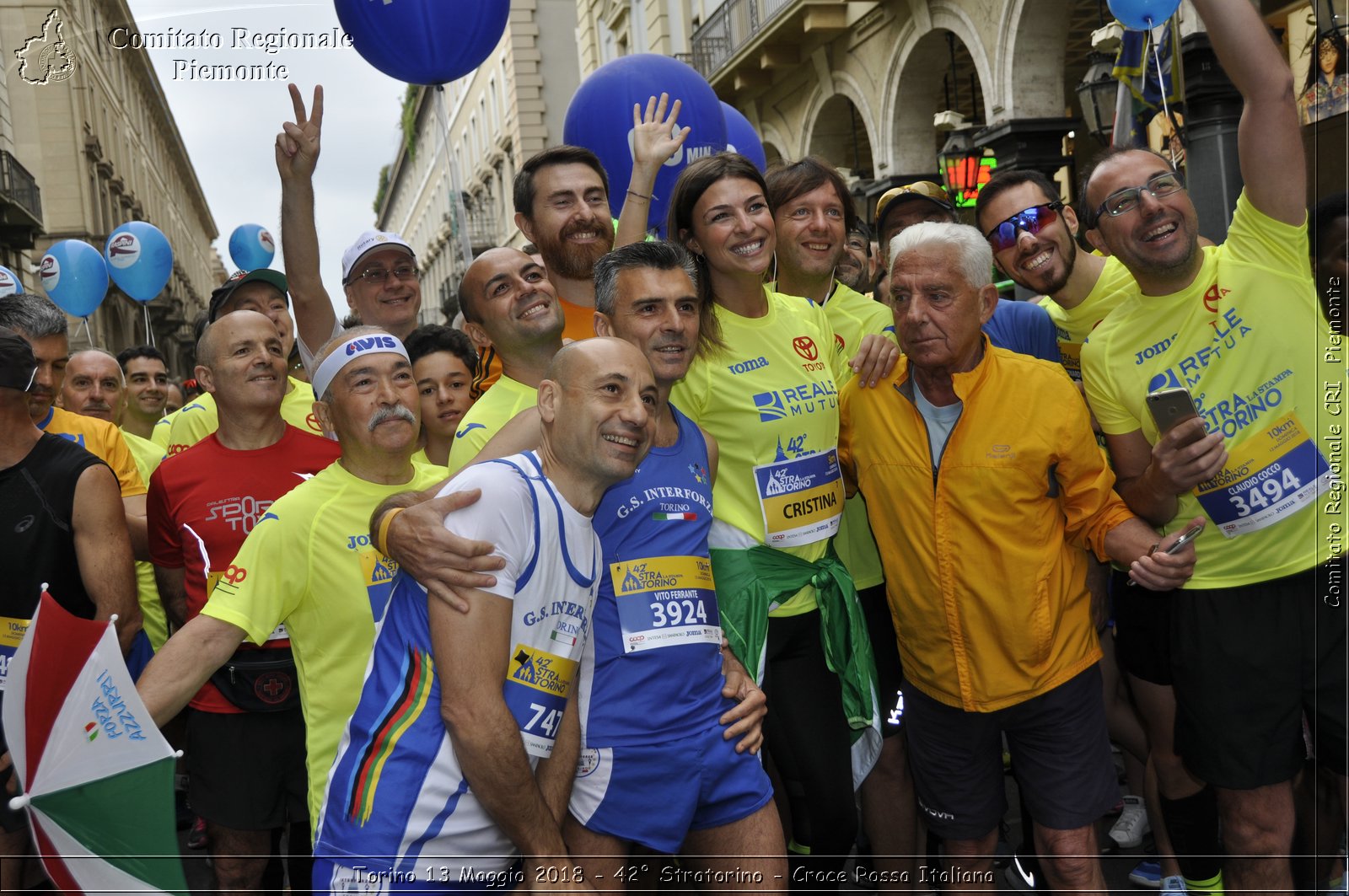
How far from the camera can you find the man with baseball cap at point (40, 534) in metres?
3.57

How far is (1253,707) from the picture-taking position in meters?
3.24

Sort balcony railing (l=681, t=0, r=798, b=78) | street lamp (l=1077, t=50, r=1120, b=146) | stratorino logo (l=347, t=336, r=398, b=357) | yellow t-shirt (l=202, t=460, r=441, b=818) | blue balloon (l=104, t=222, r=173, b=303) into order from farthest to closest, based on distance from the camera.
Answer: balcony railing (l=681, t=0, r=798, b=78), blue balloon (l=104, t=222, r=173, b=303), street lamp (l=1077, t=50, r=1120, b=146), stratorino logo (l=347, t=336, r=398, b=357), yellow t-shirt (l=202, t=460, r=441, b=818)

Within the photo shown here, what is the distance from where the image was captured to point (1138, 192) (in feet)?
11.0

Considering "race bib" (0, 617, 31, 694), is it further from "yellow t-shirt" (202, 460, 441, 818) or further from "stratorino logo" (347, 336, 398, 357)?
"stratorino logo" (347, 336, 398, 357)

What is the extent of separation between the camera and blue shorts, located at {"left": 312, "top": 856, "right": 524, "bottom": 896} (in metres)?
2.32

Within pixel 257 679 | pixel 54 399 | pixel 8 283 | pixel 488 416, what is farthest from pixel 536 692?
pixel 8 283

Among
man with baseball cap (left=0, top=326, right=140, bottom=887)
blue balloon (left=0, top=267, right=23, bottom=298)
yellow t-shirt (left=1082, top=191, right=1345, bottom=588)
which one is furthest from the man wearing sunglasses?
blue balloon (left=0, top=267, right=23, bottom=298)

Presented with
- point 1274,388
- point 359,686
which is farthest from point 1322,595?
point 359,686

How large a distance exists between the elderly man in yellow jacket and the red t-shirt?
198 centimetres

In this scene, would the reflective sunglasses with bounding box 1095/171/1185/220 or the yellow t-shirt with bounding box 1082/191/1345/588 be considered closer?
the yellow t-shirt with bounding box 1082/191/1345/588

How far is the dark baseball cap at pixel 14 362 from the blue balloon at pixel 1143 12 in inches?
226

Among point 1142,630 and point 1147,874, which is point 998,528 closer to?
point 1142,630

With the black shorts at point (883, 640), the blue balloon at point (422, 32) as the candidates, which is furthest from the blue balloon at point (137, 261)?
the black shorts at point (883, 640)

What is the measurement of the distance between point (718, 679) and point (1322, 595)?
178cm
